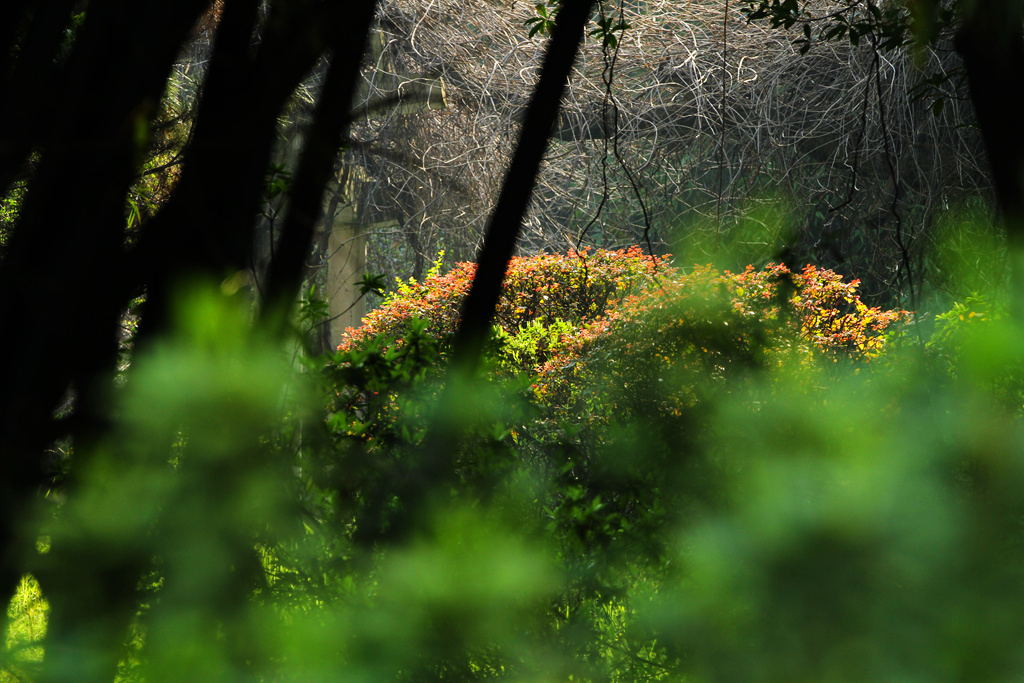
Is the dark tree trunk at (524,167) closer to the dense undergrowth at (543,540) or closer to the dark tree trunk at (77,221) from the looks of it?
the dense undergrowth at (543,540)

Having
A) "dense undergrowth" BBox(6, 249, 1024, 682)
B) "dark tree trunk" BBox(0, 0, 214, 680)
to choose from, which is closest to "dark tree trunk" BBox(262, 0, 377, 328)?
"dark tree trunk" BBox(0, 0, 214, 680)

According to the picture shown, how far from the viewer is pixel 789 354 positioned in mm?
731

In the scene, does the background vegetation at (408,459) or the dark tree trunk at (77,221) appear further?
the dark tree trunk at (77,221)

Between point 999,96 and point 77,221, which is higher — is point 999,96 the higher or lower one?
the higher one

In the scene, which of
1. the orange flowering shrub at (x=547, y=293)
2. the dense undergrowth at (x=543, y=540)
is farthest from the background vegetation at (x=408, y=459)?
the orange flowering shrub at (x=547, y=293)

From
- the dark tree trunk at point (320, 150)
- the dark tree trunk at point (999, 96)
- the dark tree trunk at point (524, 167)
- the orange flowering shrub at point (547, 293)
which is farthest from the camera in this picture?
the orange flowering shrub at point (547, 293)

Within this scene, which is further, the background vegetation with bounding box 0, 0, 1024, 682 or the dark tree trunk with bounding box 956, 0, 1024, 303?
the dark tree trunk with bounding box 956, 0, 1024, 303

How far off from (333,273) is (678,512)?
8668 mm

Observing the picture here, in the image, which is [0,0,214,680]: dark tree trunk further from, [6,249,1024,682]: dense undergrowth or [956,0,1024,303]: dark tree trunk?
[956,0,1024,303]: dark tree trunk

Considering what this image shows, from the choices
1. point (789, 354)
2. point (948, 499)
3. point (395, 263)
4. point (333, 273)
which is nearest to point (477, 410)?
point (789, 354)

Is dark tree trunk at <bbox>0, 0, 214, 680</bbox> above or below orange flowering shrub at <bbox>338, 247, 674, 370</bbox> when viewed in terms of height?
below

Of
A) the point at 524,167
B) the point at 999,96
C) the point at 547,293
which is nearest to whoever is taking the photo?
the point at 524,167

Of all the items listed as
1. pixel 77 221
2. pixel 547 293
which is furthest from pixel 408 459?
pixel 547 293

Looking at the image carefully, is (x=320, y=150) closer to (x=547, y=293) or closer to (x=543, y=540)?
(x=543, y=540)
